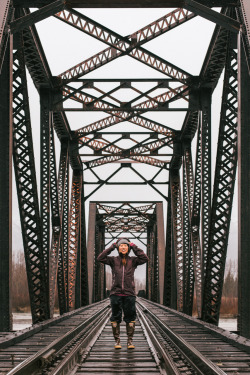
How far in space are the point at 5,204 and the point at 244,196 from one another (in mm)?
3681

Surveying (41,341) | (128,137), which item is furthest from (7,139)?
(128,137)

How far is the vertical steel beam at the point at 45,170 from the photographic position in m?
14.7

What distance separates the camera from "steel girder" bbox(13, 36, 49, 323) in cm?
1137

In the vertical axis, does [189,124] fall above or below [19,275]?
above

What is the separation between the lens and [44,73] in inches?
599

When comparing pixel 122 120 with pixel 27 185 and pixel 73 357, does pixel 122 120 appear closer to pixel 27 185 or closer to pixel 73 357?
pixel 27 185

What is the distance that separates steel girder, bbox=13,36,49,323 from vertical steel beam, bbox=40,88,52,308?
127 cm

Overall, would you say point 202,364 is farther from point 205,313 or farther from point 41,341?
point 205,313

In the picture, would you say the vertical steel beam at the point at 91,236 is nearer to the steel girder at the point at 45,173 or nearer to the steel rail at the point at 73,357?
the steel girder at the point at 45,173

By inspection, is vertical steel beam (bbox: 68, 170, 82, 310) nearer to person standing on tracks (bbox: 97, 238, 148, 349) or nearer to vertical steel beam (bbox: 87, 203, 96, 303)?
vertical steel beam (bbox: 87, 203, 96, 303)

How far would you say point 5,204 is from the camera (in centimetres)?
920

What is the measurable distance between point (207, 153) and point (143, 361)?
9.32 m

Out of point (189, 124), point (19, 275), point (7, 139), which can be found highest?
point (189, 124)

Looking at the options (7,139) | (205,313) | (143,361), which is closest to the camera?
(143,361)
